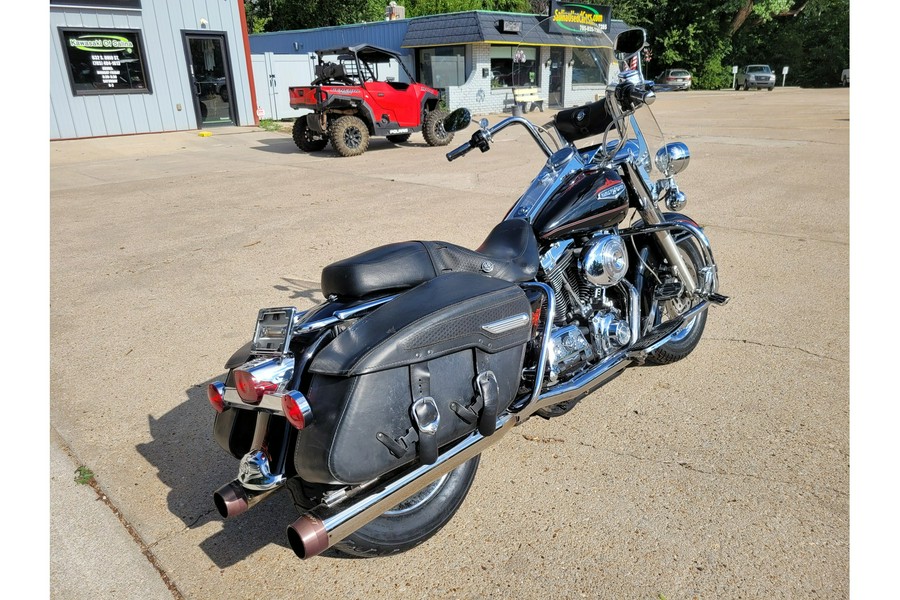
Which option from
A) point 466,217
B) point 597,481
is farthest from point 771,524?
point 466,217

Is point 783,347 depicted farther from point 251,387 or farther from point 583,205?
point 251,387

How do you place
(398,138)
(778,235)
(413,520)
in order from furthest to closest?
1. (398,138)
2. (778,235)
3. (413,520)

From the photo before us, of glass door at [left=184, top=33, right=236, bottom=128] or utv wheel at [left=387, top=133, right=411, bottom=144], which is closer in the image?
utv wheel at [left=387, top=133, right=411, bottom=144]

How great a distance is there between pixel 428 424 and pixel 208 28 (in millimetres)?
16361

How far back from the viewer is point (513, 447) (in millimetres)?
2805

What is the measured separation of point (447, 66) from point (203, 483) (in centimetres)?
2119

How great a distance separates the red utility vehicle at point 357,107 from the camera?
11305 mm

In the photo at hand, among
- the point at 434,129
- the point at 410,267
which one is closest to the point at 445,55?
the point at 434,129

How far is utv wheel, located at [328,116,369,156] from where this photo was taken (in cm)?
1129

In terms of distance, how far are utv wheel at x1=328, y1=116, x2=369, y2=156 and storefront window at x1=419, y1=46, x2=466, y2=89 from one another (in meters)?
10.9

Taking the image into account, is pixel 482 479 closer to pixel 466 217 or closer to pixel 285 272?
pixel 285 272

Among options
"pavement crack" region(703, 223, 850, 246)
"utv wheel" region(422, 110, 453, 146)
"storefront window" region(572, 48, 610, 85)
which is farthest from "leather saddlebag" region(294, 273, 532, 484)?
"utv wheel" region(422, 110, 453, 146)

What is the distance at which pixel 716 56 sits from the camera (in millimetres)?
36938

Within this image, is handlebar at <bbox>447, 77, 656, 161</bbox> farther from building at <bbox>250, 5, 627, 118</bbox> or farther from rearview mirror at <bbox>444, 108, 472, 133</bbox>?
building at <bbox>250, 5, 627, 118</bbox>
